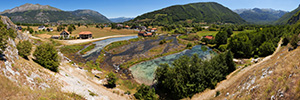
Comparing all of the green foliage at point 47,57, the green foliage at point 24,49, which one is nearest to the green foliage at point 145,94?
the green foliage at point 47,57

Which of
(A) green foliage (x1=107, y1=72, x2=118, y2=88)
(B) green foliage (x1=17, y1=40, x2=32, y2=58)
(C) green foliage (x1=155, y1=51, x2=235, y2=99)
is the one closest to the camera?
(B) green foliage (x1=17, y1=40, x2=32, y2=58)

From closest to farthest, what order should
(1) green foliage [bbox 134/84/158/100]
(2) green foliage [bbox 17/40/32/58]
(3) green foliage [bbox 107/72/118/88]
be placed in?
1. (2) green foliage [bbox 17/40/32/58]
2. (1) green foliage [bbox 134/84/158/100]
3. (3) green foliage [bbox 107/72/118/88]

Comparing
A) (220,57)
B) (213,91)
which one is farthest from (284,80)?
(220,57)

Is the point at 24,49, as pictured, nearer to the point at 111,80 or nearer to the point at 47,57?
the point at 47,57

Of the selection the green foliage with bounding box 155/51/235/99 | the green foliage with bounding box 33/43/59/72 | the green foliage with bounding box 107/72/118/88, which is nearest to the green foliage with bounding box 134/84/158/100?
the green foliage with bounding box 155/51/235/99

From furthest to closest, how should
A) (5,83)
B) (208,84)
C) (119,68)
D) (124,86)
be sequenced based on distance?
(119,68)
(124,86)
(208,84)
(5,83)

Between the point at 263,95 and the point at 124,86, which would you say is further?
the point at 124,86

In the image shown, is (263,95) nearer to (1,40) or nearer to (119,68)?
(1,40)

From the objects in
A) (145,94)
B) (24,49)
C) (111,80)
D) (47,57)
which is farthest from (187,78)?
(24,49)

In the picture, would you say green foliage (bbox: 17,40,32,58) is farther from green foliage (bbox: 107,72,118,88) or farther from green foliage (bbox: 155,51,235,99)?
green foliage (bbox: 155,51,235,99)
